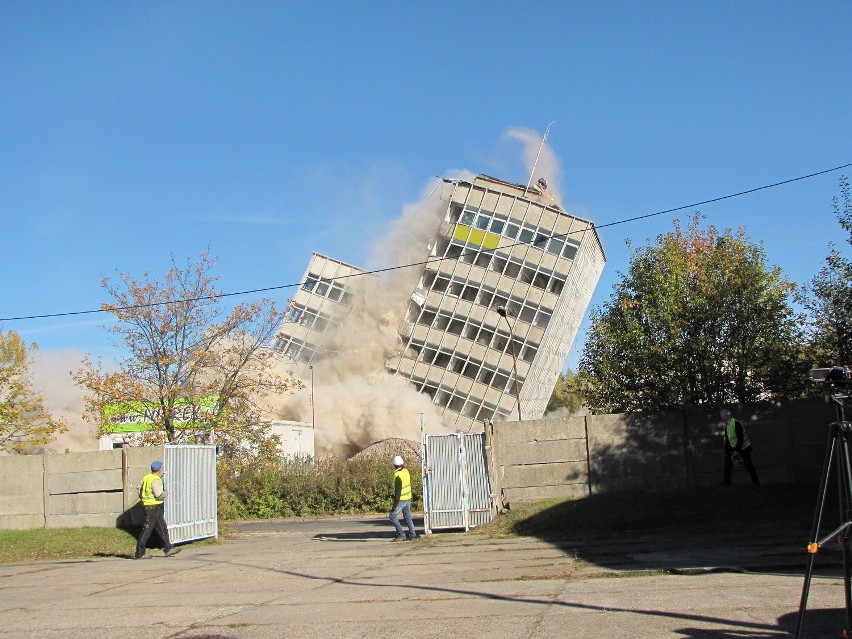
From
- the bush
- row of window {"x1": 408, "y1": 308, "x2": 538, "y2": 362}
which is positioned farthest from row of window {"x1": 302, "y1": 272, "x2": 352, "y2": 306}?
the bush

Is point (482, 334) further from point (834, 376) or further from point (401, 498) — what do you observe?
point (834, 376)

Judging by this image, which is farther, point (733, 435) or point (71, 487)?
point (71, 487)

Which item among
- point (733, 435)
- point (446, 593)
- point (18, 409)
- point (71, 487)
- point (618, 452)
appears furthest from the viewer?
point (18, 409)

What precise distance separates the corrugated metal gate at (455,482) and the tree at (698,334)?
622 centimetres

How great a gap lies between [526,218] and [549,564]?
1146 inches

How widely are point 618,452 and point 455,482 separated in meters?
3.54

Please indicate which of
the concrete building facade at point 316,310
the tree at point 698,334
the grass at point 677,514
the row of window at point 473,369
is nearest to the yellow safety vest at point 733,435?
the grass at point 677,514

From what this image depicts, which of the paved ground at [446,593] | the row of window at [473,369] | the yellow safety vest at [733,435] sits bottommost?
the paved ground at [446,593]

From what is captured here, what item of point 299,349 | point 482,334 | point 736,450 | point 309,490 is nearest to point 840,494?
point 736,450

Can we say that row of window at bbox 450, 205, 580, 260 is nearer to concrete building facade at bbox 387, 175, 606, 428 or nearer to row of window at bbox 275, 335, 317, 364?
concrete building facade at bbox 387, 175, 606, 428

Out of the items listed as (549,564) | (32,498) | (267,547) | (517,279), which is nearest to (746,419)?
(549,564)

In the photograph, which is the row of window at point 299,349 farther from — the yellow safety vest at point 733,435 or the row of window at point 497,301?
the yellow safety vest at point 733,435

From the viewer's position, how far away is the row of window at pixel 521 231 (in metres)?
38.4

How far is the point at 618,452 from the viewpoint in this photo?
56.1 ft
